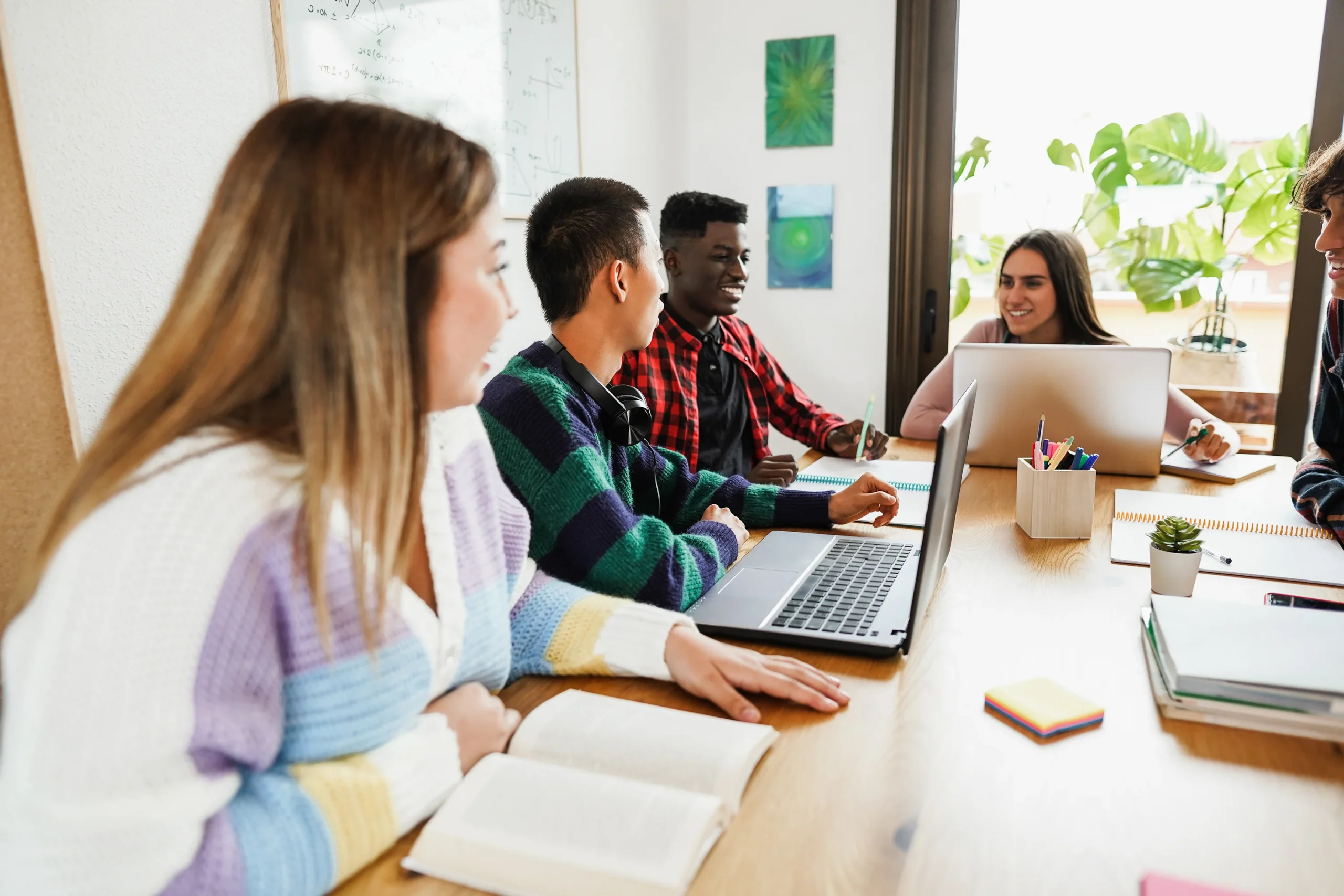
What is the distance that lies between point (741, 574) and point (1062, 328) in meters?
1.64

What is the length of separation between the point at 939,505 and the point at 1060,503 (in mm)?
571

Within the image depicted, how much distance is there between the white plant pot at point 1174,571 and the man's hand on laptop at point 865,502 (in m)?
0.41

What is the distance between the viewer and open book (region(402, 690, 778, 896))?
2.02 ft

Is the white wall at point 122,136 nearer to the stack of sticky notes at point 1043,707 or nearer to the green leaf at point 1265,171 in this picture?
the stack of sticky notes at point 1043,707

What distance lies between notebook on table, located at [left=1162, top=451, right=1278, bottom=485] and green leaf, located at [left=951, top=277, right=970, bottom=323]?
1416 mm

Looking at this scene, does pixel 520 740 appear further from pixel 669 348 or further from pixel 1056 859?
pixel 669 348

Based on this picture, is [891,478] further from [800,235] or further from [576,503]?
[800,235]

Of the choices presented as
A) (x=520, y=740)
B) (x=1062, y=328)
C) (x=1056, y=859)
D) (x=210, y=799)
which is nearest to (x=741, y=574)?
(x=520, y=740)

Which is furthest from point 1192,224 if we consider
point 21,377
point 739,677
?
point 21,377

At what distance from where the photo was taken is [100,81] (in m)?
1.33

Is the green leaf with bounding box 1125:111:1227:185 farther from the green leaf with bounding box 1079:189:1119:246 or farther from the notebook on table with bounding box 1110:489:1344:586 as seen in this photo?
the notebook on table with bounding box 1110:489:1344:586

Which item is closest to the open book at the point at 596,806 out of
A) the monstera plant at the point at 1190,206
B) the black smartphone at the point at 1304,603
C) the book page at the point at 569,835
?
the book page at the point at 569,835

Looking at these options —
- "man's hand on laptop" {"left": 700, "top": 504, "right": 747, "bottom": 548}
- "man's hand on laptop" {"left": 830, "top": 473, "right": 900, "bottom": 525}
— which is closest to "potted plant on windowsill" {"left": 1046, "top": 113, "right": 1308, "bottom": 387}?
"man's hand on laptop" {"left": 830, "top": 473, "right": 900, "bottom": 525}

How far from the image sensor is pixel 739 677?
876 millimetres
